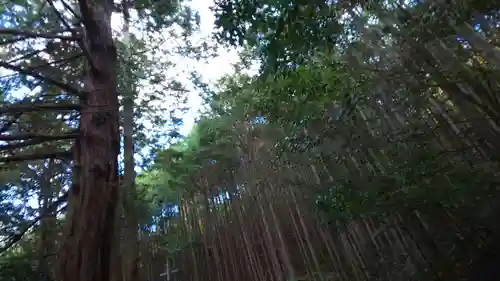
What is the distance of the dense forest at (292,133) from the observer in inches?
72.4

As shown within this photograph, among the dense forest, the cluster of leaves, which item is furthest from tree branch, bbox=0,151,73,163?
the cluster of leaves

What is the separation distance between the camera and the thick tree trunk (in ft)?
5.03

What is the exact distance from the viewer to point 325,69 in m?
2.98

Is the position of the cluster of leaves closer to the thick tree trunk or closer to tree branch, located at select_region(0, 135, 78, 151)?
the thick tree trunk

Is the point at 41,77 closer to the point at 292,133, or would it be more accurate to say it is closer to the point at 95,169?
the point at 95,169

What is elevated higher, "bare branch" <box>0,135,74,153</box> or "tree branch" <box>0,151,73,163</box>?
"bare branch" <box>0,135,74,153</box>

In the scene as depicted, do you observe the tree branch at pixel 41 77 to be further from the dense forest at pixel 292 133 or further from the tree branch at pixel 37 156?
the tree branch at pixel 37 156

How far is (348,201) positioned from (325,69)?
1087 millimetres

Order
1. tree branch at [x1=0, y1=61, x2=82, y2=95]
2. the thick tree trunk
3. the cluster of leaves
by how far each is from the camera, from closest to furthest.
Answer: the thick tree trunk, tree branch at [x1=0, y1=61, x2=82, y2=95], the cluster of leaves

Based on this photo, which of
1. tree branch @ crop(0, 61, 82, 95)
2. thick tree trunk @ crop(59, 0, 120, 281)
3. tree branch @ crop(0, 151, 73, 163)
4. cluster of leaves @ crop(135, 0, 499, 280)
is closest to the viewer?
thick tree trunk @ crop(59, 0, 120, 281)

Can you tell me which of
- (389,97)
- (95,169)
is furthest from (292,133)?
(95,169)

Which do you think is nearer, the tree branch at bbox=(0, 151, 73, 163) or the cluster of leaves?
the tree branch at bbox=(0, 151, 73, 163)

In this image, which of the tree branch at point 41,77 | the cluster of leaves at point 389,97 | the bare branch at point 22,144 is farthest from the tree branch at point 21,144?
the cluster of leaves at point 389,97

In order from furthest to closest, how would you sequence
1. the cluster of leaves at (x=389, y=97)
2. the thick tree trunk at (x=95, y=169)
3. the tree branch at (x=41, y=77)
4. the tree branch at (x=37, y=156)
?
the cluster of leaves at (x=389, y=97) → the tree branch at (x=41, y=77) → the tree branch at (x=37, y=156) → the thick tree trunk at (x=95, y=169)
